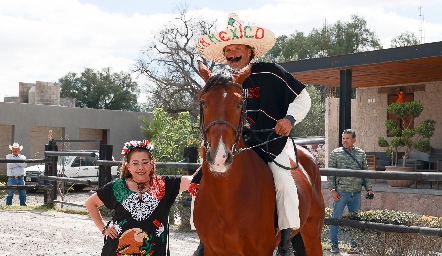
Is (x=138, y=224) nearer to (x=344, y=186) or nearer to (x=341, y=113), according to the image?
(x=344, y=186)

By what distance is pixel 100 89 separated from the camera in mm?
54312

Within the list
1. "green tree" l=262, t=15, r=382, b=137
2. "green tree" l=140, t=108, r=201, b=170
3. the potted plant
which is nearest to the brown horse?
"green tree" l=140, t=108, r=201, b=170

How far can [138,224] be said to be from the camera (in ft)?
15.3

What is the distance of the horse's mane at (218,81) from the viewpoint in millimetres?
4348

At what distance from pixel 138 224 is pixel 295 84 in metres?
1.71

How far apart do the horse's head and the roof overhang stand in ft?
36.9

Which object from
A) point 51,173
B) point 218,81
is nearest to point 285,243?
point 218,81

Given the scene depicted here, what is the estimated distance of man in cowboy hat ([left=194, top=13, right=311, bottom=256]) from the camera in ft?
16.5

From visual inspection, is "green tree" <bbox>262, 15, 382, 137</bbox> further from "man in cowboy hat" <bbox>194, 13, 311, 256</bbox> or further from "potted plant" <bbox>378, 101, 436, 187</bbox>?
"man in cowboy hat" <bbox>194, 13, 311, 256</bbox>

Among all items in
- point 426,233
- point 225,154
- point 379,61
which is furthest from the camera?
point 379,61

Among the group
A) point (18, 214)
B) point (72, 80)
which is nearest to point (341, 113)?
point (18, 214)

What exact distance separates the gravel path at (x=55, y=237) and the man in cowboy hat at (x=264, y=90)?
4493 millimetres

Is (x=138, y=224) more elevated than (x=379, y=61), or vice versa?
(x=379, y=61)

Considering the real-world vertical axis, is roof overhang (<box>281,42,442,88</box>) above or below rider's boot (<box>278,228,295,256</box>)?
above
